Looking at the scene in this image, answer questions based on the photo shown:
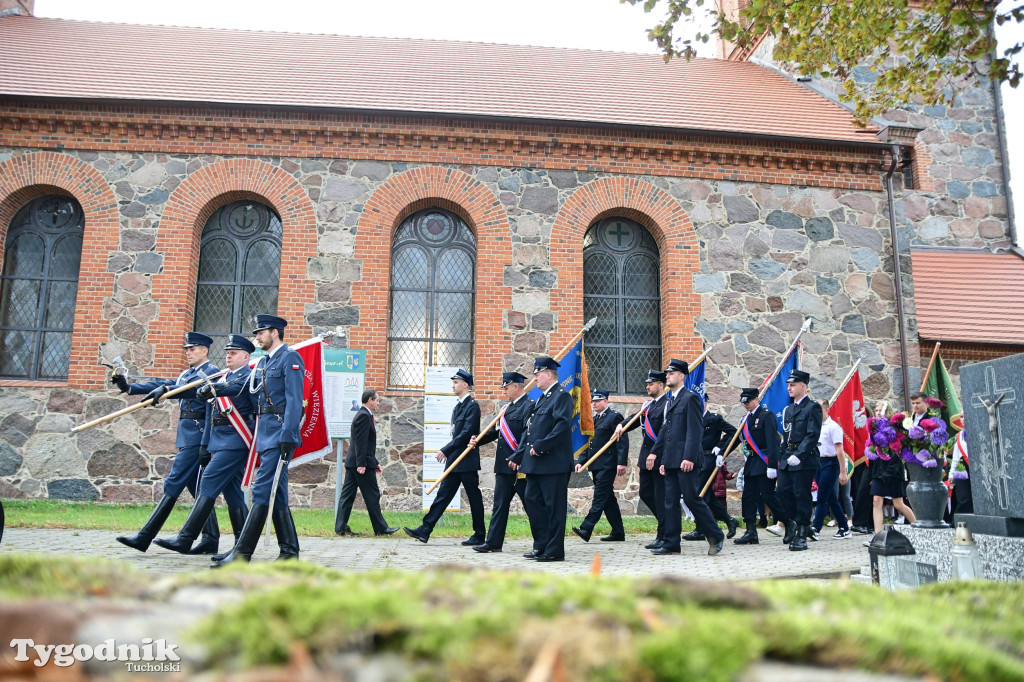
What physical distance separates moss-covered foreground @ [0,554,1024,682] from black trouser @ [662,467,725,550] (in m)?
6.48

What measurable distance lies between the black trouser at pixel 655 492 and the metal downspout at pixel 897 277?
596 centimetres

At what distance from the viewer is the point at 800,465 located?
387 inches

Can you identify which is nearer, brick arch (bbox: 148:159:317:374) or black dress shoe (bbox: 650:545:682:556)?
black dress shoe (bbox: 650:545:682:556)

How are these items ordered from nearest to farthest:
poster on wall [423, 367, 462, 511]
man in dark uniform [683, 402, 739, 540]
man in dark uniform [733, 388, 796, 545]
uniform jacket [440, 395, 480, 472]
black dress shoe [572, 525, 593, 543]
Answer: uniform jacket [440, 395, 480, 472], black dress shoe [572, 525, 593, 543], man in dark uniform [733, 388, 796, 545], man in dark uniform [683, 402, 739, 540], poster on wall [423, 367, 462, 511]

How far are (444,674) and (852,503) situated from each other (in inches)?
504

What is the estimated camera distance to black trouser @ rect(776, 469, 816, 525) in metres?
9.73

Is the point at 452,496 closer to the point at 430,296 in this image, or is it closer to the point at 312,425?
the point at 312,425

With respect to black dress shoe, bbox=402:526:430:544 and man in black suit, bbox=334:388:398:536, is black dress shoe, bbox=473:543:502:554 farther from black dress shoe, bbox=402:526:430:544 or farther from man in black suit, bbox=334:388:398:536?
man in black suit, bbox=334:388:398:536

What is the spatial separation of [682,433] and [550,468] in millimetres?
1917

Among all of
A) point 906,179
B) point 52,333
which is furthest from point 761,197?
point 52,333

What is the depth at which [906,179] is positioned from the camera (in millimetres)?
18375

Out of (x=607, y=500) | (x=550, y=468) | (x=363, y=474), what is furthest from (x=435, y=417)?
(x=550, y=468)

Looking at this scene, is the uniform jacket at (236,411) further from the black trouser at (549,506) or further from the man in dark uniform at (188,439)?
the black trouser at (549,506)

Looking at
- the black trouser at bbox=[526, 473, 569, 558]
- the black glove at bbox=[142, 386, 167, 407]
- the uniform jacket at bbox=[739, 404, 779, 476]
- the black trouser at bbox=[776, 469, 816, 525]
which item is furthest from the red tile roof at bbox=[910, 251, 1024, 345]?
the black glove at bbox=[142, 386, 167, 407]
